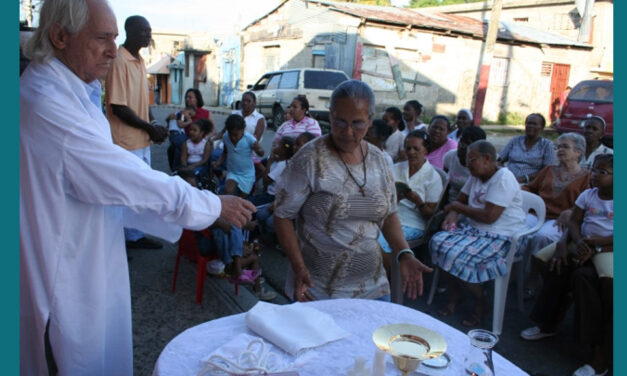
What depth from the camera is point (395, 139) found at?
5984 mm

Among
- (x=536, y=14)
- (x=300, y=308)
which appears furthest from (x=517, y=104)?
(x=300, y=308)

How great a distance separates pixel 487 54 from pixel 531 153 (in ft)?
37.3

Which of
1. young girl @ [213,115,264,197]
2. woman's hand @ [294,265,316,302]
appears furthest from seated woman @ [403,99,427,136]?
woman's hand @ [294,265,316,302]

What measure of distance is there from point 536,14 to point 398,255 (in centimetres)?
3013

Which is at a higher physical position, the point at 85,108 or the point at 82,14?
the point at 82,14

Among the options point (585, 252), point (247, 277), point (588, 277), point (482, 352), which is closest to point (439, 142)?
point (585, 252)

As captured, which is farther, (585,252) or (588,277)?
(585,252)

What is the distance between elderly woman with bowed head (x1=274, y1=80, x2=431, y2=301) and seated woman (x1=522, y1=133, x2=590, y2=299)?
7.98 ft

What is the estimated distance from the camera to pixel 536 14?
2756 centimetres

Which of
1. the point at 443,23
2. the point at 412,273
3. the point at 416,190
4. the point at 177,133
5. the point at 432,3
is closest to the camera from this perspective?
the point at 412,273

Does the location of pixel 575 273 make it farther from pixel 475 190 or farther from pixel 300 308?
pixel 300 308

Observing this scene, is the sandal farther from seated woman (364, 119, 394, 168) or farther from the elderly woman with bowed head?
seated woman (364, 119, 394, 168)

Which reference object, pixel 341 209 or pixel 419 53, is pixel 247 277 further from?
pixel 419 53

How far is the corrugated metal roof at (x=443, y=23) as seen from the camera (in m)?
17.3
